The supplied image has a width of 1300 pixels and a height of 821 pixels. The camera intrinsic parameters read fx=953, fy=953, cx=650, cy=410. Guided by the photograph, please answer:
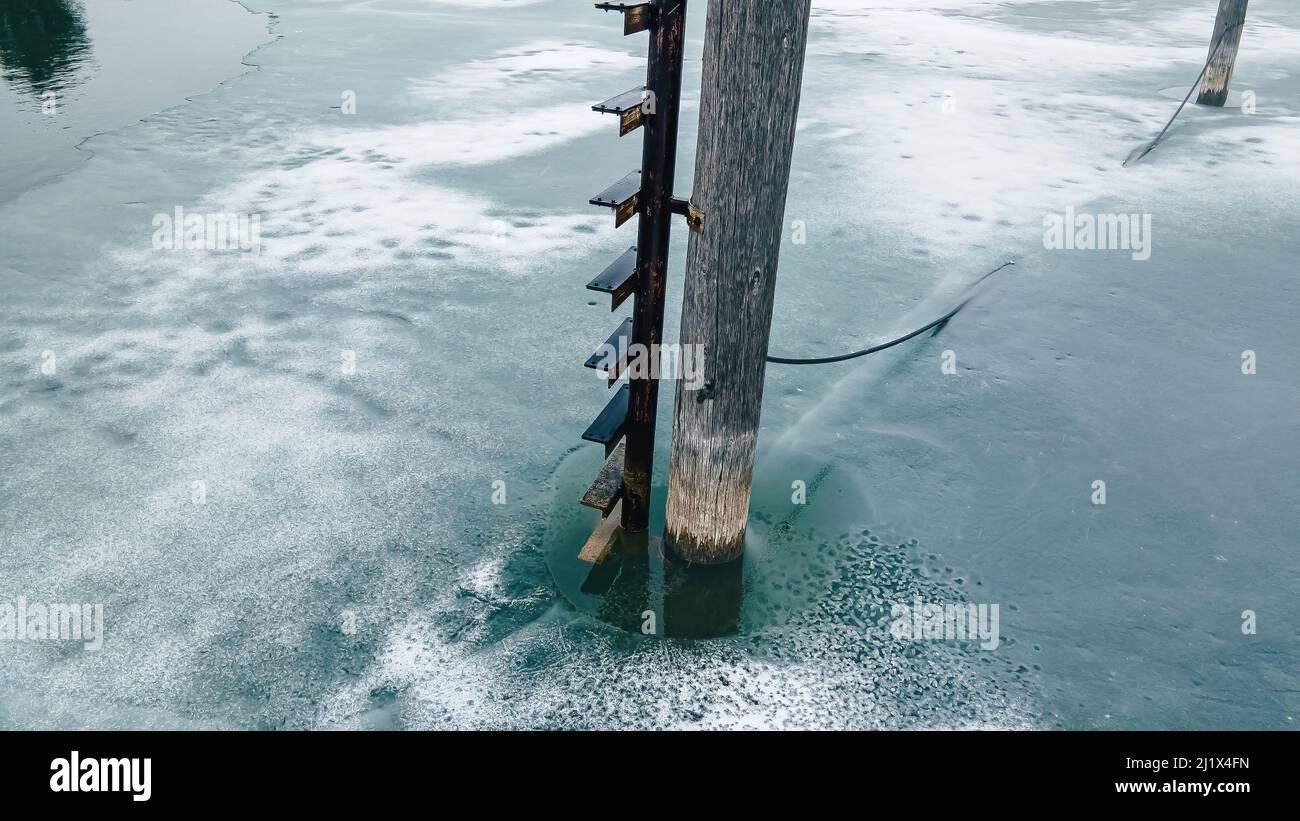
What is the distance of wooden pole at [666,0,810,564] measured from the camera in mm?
3672

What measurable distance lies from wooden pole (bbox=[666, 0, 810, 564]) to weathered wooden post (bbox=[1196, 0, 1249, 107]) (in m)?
11.0

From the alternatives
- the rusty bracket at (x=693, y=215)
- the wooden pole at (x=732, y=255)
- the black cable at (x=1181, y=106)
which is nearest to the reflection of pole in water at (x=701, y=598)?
the wooden pole at (x=732, y=255)

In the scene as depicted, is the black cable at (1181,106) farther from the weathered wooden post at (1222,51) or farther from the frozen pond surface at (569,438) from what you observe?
the frozen pond surface at (569,438)

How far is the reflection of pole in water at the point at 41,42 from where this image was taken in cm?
1377

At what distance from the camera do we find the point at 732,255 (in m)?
3.99

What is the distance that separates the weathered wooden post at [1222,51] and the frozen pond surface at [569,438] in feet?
5.52

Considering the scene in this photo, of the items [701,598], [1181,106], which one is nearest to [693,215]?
[701,598]

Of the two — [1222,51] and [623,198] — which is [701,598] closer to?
[623,198]

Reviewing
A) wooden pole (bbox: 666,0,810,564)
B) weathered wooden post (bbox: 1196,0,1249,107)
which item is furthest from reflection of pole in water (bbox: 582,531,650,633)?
weathered wooden post (bbox: 1196,0,1249,107)

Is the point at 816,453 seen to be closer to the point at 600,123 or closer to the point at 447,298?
the point at 447,298

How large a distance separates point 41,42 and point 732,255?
1642cm

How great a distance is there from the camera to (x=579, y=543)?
498 cm

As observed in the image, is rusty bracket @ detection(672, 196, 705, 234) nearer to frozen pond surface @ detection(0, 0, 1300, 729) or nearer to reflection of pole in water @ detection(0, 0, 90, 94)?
frozen pond surface @ detection(0, 0, 1300, 729)
